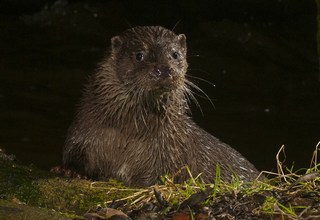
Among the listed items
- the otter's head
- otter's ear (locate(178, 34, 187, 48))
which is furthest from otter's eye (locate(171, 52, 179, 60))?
otter's ear (locate(178, 34, 187, 48))

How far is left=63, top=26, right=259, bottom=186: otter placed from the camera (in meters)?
6.14

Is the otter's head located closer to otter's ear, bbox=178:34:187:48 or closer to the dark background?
otter's ear, bbox=178:34:187:48

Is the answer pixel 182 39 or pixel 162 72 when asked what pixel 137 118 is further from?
pixel 182 39

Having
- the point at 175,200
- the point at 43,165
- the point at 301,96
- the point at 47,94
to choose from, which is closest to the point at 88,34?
the point at 47,94

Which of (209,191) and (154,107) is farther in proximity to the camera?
(154,107)

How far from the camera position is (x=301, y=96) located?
39.6ft

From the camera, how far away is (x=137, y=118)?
629 centimetres

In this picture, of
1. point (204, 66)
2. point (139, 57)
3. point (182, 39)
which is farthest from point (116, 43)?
point (204, 66)

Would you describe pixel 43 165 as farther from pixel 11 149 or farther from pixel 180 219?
pixel 180 219

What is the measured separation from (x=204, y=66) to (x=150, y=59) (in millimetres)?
6569

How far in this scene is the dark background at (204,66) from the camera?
10.7 metres

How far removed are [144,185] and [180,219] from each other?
1.97m

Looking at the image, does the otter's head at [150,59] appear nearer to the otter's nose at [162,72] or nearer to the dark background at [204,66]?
the otter's nose at [162,72]

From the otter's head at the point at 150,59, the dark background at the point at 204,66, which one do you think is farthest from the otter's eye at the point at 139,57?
the dark background at the point at 204,66
